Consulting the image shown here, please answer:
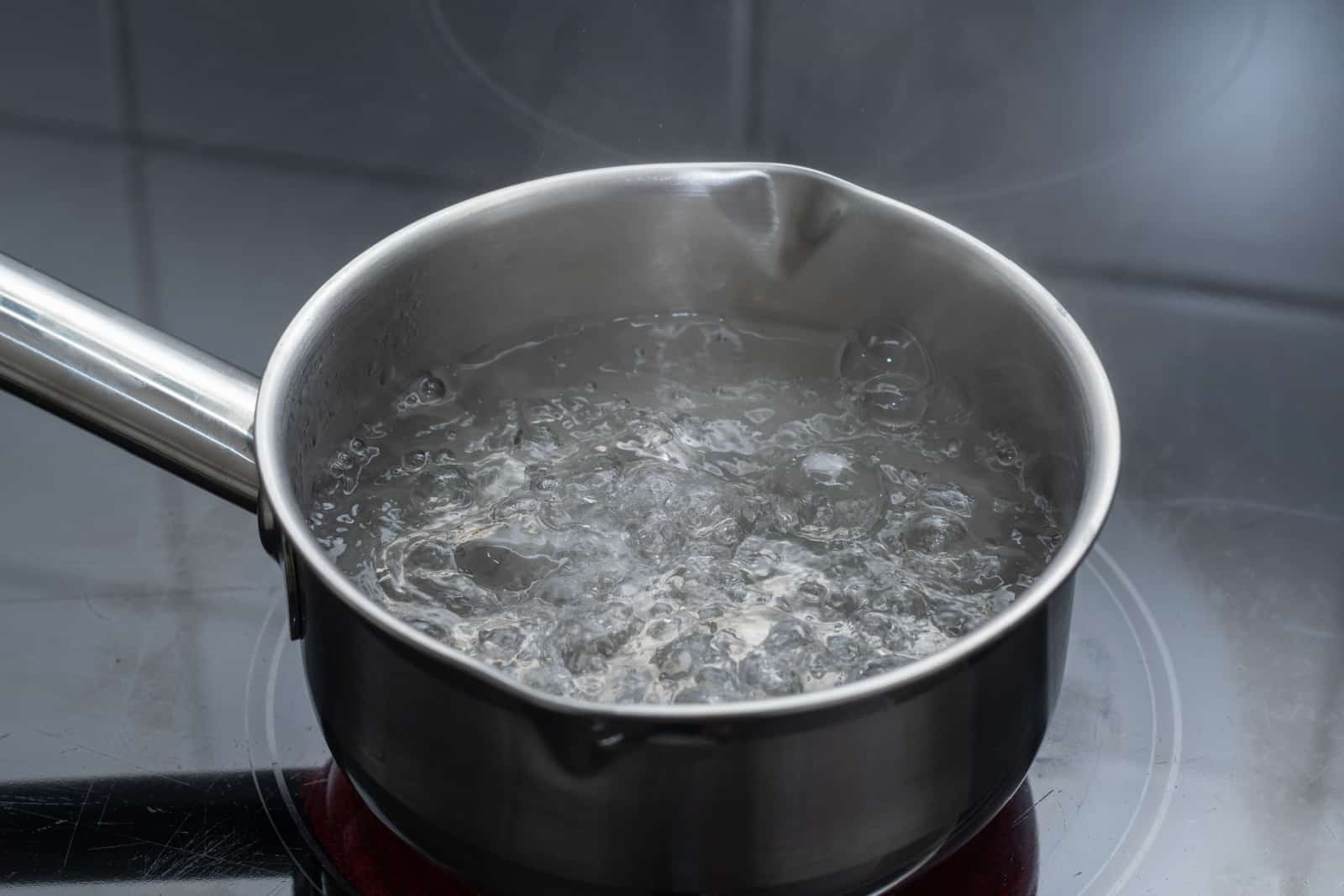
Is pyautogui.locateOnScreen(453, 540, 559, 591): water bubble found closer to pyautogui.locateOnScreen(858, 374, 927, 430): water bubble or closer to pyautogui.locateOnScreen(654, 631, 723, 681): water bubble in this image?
pyautogui.locateOnScreen(654, 631, 723, 681): water bubble

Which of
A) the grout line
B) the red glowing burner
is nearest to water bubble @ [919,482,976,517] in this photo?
the red glowing burner

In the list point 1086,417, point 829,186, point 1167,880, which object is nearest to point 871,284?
point 829,186

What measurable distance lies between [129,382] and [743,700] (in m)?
0.33

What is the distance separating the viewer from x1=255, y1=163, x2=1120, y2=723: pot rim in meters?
0.46

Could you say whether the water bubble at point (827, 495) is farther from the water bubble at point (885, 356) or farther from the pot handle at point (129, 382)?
the pot handle at point (129, 382)

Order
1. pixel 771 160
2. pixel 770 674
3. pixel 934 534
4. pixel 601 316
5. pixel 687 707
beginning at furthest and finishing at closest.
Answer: pixel 771 160
pixel 601 316
pixel 934 534
pixel 770 674
pixel 687 707

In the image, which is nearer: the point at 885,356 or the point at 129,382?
the point at 129,382

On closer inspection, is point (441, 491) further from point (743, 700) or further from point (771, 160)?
point (771, 160)

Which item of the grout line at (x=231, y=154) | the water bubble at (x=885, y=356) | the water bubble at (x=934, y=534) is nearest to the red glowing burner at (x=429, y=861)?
the water bubble at (x=934, y=534)

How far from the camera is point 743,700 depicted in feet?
1.65

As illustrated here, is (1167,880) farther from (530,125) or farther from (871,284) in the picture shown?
(530,125)

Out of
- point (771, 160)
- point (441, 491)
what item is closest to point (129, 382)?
point (441, 491)

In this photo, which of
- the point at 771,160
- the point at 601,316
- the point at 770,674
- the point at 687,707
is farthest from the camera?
the point at 771,160

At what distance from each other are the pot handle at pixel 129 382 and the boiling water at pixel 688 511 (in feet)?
0.24
